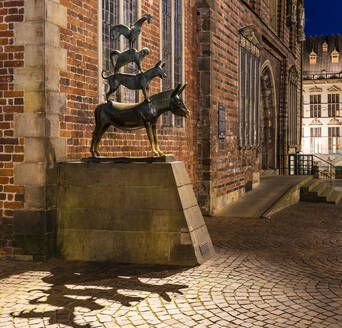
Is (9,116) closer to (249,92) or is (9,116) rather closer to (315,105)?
(249,92)

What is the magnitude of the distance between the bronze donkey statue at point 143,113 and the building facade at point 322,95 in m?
57.6

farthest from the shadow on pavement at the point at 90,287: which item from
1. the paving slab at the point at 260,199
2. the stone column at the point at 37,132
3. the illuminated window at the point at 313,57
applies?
the illuminated window at the point at 313,57

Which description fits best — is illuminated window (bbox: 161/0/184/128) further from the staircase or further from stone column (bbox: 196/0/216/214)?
the staircase

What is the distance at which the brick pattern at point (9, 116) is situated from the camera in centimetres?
694

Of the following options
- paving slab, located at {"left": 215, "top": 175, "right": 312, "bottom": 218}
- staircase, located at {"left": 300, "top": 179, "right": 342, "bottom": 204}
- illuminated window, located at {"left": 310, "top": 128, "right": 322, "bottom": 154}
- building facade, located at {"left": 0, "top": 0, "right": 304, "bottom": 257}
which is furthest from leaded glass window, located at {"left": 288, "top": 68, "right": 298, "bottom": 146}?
illuminated window, located at {"left": 310, "top": 128, "right": 322, "bottom": 154}

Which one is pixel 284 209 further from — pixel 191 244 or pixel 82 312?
pixel 82 312

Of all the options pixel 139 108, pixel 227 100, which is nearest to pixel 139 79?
pixel 139 108

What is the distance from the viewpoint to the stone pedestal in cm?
664

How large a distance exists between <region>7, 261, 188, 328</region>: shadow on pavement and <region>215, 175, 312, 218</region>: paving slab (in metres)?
5.63

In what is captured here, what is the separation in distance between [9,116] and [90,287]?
9.26 ft

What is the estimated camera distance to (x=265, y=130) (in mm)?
22938

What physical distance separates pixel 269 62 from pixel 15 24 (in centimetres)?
1611

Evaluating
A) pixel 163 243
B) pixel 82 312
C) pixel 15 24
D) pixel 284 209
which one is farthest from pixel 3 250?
pixel 284 209

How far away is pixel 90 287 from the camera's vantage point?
5.60 m
